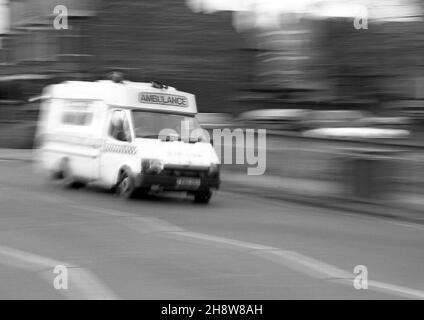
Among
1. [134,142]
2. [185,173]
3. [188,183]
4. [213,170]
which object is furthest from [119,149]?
[213,170]

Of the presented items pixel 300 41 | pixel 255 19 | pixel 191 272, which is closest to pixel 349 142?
pixel 191 272

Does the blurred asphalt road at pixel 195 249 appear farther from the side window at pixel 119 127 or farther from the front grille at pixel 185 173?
the side window at pixel 119 127

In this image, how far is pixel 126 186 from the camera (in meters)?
16.5

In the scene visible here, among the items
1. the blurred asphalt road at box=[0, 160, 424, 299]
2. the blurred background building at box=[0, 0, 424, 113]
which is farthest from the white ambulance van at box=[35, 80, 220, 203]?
the blurred background building at box=[0, 0, 424, 113]

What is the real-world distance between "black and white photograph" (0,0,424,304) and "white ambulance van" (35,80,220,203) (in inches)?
1.5

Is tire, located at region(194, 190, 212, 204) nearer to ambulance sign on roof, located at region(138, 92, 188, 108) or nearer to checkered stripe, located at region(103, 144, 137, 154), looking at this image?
checkered stripe, located at region(103, 144, 137, 154)

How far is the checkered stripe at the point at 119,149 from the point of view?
16.3 m

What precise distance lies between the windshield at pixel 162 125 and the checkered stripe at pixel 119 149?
0.30 m

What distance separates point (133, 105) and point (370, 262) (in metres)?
7.74

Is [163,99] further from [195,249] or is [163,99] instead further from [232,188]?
[195,249]

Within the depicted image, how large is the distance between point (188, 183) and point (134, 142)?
4.09ft

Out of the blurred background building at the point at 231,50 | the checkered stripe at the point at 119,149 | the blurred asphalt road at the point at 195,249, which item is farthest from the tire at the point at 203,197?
the blurred background building at the point at 231,50

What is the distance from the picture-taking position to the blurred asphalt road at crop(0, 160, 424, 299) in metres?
8.36

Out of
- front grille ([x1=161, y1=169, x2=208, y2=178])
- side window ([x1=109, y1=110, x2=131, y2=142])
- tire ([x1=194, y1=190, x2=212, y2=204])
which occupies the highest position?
side window ([x1=109, y1=110, x2=131, y2=142])
